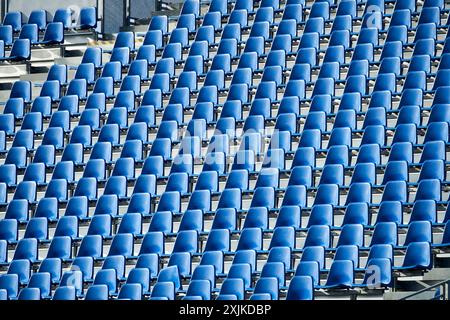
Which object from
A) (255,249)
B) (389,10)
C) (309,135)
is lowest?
(255,249)

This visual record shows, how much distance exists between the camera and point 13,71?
16.1 m

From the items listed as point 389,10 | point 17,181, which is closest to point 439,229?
point 389,10

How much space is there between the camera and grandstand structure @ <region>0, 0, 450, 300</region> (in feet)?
38.3

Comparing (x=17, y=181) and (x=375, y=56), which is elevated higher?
(x=375, y=56)

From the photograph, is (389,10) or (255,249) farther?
(389,10)

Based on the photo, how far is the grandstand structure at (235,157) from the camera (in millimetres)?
11680

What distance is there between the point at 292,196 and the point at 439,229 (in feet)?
4.76

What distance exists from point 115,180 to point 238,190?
145cm

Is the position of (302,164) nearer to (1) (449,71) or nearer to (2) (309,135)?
(2) (309,135)

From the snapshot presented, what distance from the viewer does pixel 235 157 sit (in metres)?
13.1

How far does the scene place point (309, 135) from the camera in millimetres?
12945
